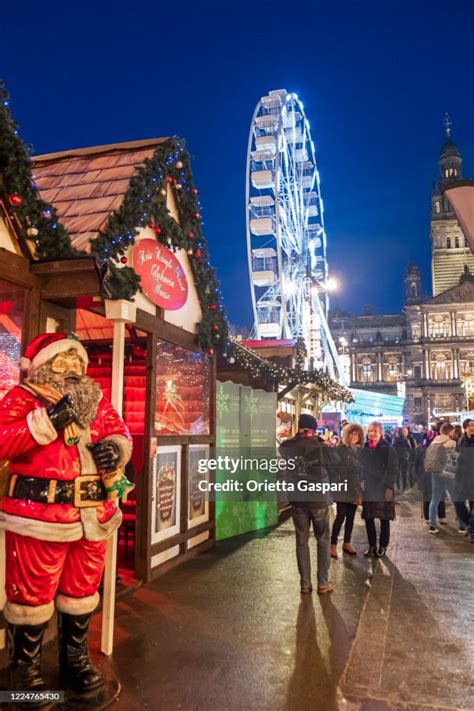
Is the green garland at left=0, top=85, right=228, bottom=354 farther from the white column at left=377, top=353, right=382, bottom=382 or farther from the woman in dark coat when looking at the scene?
the white column at left=377, top=353, right=382, bottom=382

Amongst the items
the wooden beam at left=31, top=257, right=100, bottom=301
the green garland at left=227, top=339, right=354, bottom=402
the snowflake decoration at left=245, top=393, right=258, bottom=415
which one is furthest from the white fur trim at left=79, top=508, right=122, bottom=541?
the snowflake decoration at left=245, top=393, right=258, bottom=415

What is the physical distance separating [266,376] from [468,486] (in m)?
3.75

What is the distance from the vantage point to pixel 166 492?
6379 mm

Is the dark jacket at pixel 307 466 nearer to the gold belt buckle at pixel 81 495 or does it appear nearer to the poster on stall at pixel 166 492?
the poster on stall at pixel 166 492

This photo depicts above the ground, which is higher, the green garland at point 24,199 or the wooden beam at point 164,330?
the green garland at point 24,199

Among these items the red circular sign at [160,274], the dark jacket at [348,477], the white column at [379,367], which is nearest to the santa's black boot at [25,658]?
the red circular sign at [160,274]

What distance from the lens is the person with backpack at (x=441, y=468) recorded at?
9.12 meters

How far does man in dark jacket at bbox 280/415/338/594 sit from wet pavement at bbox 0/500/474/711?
0.84 ft

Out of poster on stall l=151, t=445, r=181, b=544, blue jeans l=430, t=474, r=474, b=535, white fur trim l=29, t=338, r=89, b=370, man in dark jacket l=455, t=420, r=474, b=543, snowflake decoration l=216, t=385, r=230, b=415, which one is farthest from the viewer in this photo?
blue jeans l=430, t=474, r=474, b=535

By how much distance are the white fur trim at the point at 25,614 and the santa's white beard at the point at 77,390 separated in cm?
109

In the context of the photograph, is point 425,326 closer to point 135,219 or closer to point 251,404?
point 251,404

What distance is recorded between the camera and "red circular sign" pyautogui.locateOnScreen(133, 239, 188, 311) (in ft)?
18.2

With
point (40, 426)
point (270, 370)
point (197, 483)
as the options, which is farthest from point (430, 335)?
point (40, 426)

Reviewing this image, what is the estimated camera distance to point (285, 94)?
1038 inches
